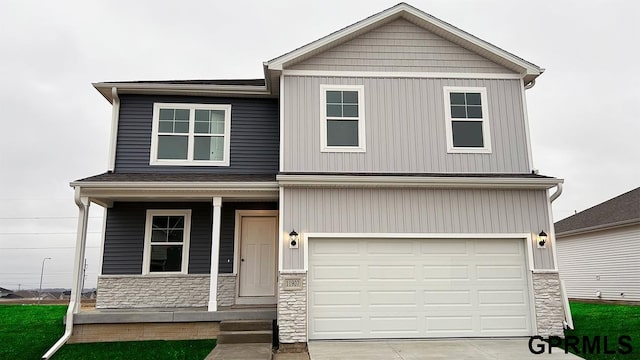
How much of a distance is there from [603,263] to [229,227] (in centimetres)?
1411

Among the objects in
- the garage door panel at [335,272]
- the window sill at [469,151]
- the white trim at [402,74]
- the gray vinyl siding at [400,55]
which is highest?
the gray vinyl siding at [400,55]

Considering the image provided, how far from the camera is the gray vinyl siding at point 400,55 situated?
29.8ft

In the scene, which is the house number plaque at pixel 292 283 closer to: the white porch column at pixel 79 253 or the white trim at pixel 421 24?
the white porch column at pixel 79 253

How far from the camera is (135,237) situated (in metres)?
9.61

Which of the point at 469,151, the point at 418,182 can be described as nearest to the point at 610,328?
the point at 469,151

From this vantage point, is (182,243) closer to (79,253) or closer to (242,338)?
(79,253)

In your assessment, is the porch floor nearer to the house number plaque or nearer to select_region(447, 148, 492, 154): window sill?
the house number plaque

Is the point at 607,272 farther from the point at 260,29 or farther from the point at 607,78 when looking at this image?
the point at 260,29

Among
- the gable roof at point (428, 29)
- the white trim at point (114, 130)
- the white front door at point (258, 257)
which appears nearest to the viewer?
the gable roof at point (428, 29)

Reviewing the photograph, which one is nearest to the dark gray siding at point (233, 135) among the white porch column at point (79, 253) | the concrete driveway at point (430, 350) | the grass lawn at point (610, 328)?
the white porch column at point (79, 253)

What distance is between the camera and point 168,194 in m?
8.37

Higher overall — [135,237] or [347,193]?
[347,193]

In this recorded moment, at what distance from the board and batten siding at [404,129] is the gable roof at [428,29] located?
381 millimetres

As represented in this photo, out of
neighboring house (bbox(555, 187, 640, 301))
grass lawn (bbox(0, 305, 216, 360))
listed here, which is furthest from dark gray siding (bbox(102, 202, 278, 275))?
neighboring house (bbox(555, 187, 640, 301))
